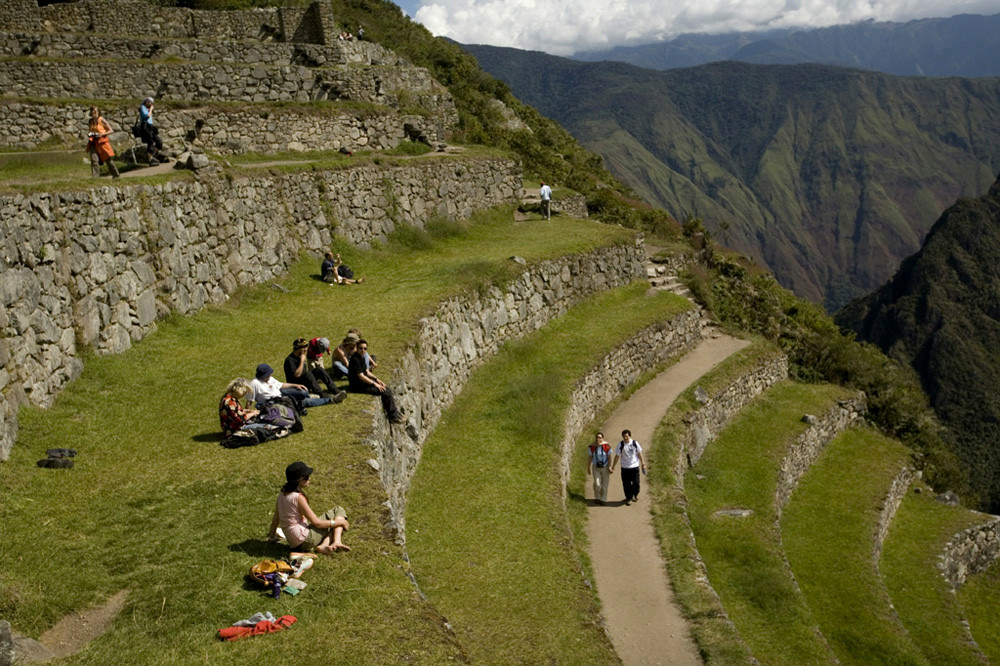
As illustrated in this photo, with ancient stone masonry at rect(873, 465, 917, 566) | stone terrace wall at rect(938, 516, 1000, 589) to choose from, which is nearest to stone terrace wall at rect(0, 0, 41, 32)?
ancient stone masonry at rect(873, 465, 917, 566)

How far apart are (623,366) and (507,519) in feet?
36.9

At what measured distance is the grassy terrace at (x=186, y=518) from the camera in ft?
26.4

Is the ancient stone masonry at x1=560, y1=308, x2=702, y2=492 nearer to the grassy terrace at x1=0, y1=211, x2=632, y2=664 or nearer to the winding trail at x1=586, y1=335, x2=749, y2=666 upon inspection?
the winding trail at x1=586, y1=335, x2=749, y2=666

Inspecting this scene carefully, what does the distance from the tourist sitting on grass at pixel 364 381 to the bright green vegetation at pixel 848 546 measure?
10742 millimetres

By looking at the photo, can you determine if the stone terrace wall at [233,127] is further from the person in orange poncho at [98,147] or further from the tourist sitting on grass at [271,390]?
the tourist sitting on grass at [271,390]

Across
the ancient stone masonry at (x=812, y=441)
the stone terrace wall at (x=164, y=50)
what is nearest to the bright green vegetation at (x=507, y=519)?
the ancient stone masonry at (x=812, y=441)

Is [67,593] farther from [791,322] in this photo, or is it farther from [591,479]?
[791,322]

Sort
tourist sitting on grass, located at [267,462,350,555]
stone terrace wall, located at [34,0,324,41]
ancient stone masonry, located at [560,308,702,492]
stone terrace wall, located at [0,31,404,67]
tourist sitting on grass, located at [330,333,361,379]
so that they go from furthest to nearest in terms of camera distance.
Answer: stone terrace wall, located at [34,0,324,41] → stone terrace wall, located at [0,31,404,67] → ancient stone masonry, located at [560,308,702,492] → tourist sitting on grass, located at [330,333,361,379] → tourist sitting on grass, located at [267,462,350,555]

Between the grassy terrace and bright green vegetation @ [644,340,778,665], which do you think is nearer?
the grassy terrace

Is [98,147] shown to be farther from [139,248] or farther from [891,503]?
[891,503]

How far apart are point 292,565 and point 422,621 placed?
1608mm

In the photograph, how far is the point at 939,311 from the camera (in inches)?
5034

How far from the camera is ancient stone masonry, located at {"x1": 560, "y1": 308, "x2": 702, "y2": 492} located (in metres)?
20.7

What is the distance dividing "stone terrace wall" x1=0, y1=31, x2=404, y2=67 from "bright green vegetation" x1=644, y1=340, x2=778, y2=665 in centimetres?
1782
